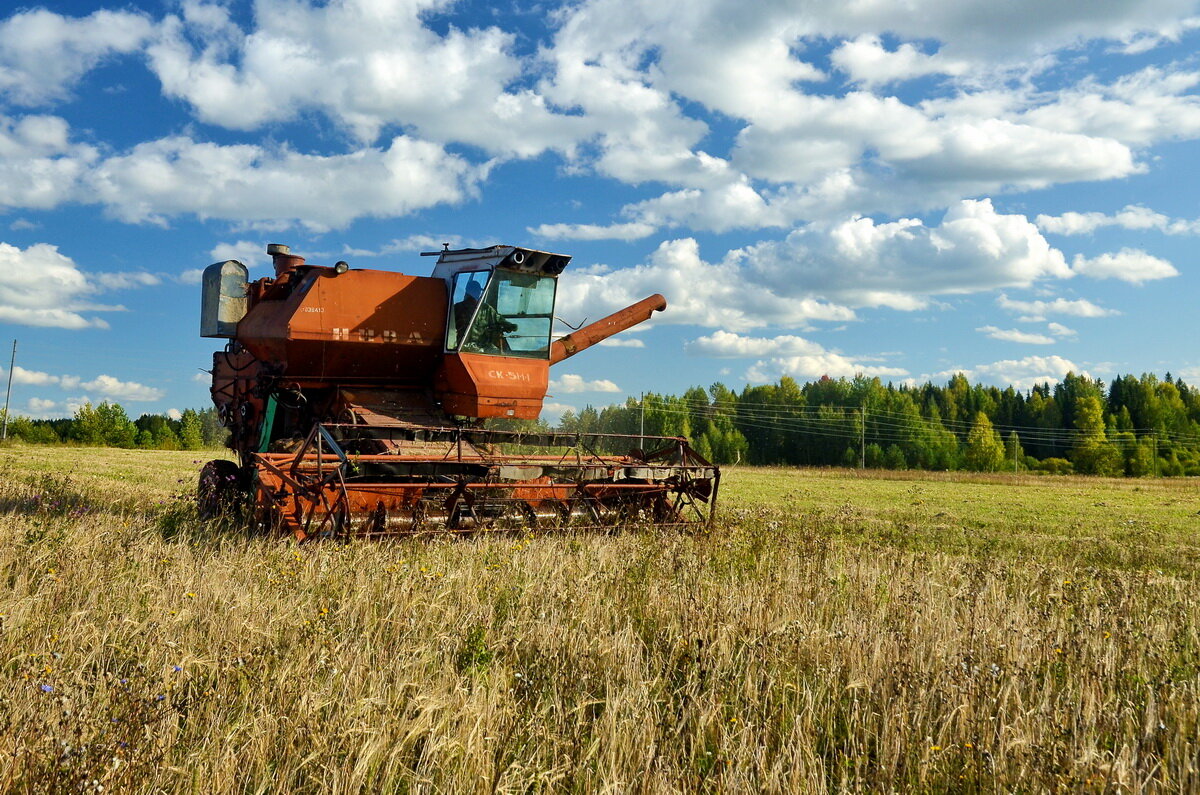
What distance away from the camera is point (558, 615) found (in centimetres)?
473

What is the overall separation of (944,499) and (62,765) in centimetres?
Answer: 2135

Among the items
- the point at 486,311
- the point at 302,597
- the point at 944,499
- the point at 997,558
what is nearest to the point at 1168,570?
the point at 997,558

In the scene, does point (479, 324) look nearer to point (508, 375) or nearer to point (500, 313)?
point (500, 313)

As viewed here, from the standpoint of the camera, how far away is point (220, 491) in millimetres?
9875

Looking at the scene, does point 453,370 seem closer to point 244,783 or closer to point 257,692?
point 257,692

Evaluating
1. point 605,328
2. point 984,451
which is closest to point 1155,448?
point 984,451

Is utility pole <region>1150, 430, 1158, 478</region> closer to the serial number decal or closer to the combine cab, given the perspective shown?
the combine cab

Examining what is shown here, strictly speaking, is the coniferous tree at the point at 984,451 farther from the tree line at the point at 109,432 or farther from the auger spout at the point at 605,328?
the auger spout at the point at 605,328

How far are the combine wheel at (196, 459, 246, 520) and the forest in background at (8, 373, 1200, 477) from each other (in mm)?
50311

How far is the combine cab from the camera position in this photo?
8.48m

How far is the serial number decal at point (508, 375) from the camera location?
9.51 meters

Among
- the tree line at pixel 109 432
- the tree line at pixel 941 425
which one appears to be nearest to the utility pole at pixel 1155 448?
the tree line at pixel 941 425

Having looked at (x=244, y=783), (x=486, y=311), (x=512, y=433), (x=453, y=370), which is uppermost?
(x=486, y=311)

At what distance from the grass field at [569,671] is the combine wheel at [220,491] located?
221 centimetres
